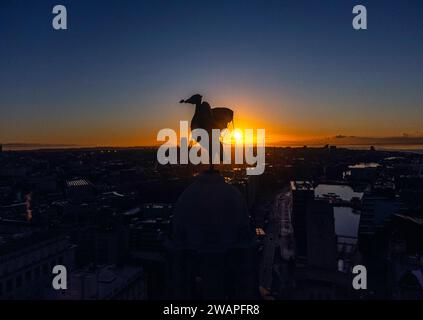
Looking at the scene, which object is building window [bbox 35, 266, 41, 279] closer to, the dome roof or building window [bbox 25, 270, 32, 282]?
building window [bbox 25, 270, 32, 282]

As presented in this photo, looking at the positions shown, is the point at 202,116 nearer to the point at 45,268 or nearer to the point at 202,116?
the point at 202,116

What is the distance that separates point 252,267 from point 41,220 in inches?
2230

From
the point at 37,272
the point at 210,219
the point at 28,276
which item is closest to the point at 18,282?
the point at 28,276

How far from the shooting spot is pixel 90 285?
31828 millimetres

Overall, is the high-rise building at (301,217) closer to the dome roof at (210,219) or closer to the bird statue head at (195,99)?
the dome roof at (210,219)

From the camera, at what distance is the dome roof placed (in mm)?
11336

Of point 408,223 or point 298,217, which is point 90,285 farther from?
point 298,217

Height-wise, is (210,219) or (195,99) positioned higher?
(195,99)

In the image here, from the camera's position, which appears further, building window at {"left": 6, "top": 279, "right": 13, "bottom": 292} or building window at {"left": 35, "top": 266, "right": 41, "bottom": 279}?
building window at {"left": 35, "top": 266, "right": 41, "bottom": 279}

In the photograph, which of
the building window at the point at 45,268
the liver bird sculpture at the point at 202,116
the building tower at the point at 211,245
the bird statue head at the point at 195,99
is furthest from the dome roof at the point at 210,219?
the building window at the point at 45,268

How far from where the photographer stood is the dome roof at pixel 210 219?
11336 millimetres

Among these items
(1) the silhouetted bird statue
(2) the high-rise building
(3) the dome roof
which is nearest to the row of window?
(2) the high-rise building

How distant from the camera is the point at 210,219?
446 inches
